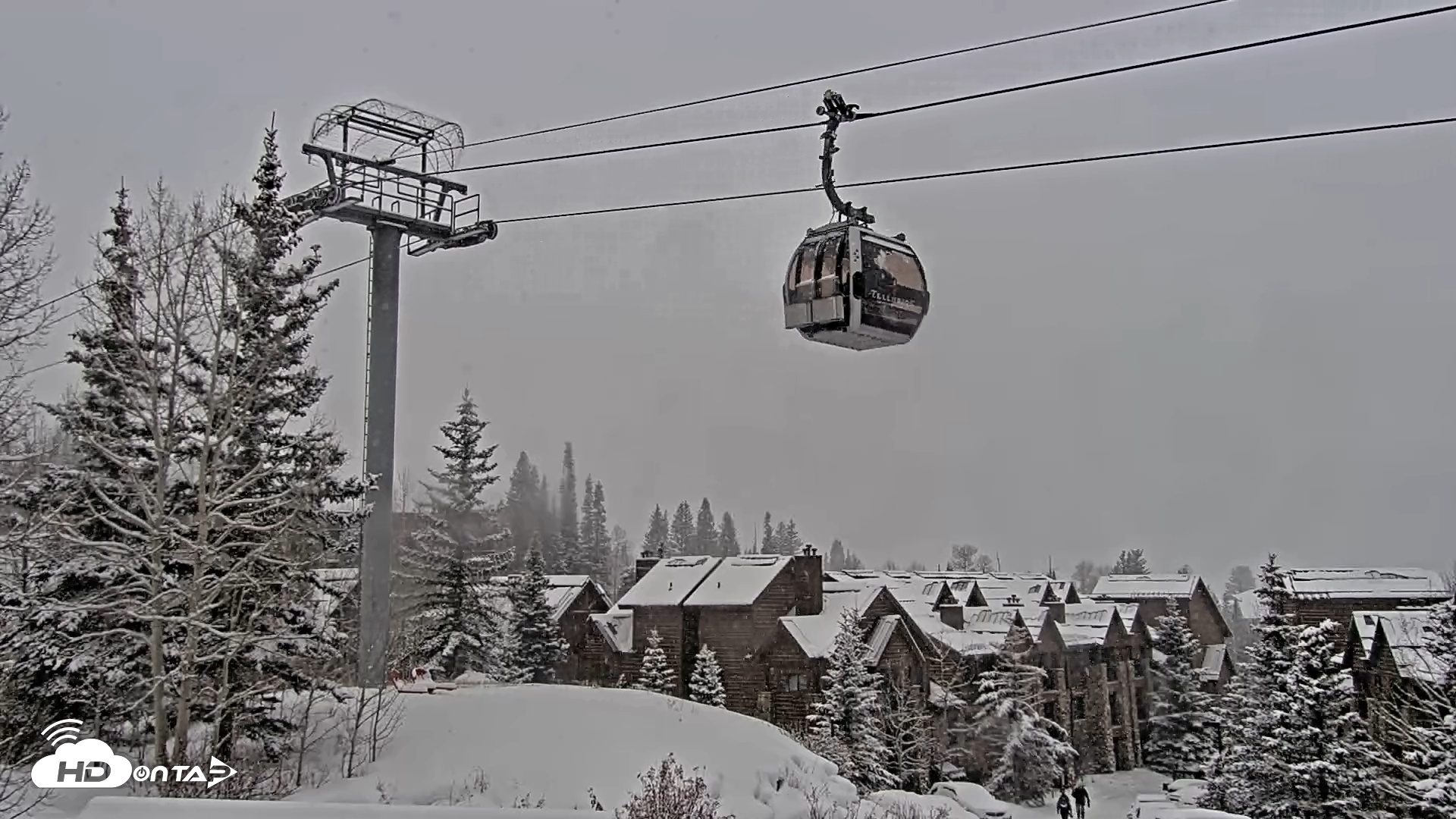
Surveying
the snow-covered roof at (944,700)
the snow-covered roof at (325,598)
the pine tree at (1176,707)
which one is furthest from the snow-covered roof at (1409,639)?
the snow-covered roof at (325,598)

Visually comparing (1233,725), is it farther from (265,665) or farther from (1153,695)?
(265,665)

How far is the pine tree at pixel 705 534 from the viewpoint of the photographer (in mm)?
106125

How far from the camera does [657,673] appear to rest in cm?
3650

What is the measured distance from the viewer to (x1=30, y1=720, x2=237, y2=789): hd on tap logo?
1444 centimetres

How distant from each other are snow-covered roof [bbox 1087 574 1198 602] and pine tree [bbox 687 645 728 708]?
84.7 feet

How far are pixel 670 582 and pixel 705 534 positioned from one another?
69.4 m

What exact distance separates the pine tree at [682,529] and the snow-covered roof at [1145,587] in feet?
160

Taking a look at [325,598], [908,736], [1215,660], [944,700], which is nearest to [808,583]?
[944,700]

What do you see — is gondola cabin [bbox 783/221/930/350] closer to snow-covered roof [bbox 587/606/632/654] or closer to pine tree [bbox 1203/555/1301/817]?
pine tree [bbox 1203/555/1301/817]

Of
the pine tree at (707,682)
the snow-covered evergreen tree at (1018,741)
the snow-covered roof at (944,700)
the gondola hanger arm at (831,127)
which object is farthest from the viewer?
the snow-covered roof at (944,700)

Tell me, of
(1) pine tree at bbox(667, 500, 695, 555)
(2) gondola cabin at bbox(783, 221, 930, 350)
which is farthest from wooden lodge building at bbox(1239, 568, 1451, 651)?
(1) pine tree at bbox(667, 500, 695, 555)

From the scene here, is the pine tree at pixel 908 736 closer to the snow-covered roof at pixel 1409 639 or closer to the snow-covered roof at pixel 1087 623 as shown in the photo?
the snow-covered roof at pixel 1087 623

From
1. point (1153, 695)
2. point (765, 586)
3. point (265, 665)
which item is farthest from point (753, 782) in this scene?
point (1153, 695)

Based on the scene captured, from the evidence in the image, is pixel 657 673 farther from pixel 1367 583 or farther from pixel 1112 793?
pixel 1367 583
